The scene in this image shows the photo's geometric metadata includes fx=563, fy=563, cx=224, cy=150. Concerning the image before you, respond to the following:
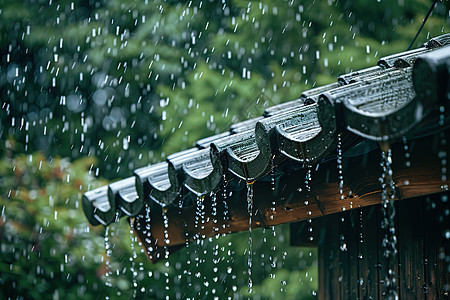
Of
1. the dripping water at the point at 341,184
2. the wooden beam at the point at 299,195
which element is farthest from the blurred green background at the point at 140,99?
the dripping water at the point at 341,184

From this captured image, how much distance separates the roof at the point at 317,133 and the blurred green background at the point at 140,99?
1735mm

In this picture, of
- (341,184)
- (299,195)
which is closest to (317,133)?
(341,184)

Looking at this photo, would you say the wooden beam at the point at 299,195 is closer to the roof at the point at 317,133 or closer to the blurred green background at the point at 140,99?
the roof at the point at 317,133

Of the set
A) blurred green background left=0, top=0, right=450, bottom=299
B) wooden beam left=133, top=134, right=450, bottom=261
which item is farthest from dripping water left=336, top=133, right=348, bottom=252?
blurred green background left=0, top=0, right=450, bottom=299

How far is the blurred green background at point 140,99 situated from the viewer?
6.37 meters

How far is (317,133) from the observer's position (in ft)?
6.54

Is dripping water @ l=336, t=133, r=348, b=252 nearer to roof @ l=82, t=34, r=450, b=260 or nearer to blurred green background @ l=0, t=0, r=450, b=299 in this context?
roof @ l=82, t=34, r=450, b=260

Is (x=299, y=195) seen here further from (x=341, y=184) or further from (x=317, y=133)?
(x=317, y=133)

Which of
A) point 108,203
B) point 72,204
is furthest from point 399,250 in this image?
point 72,204

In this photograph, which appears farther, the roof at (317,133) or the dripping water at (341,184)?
the dripping water at (341,184)

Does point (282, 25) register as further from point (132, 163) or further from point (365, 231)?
point (365, 231)

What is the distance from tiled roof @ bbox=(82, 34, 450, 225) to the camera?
151 cm

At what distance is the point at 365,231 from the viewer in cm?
301

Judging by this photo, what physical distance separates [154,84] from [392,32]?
15.4ft
